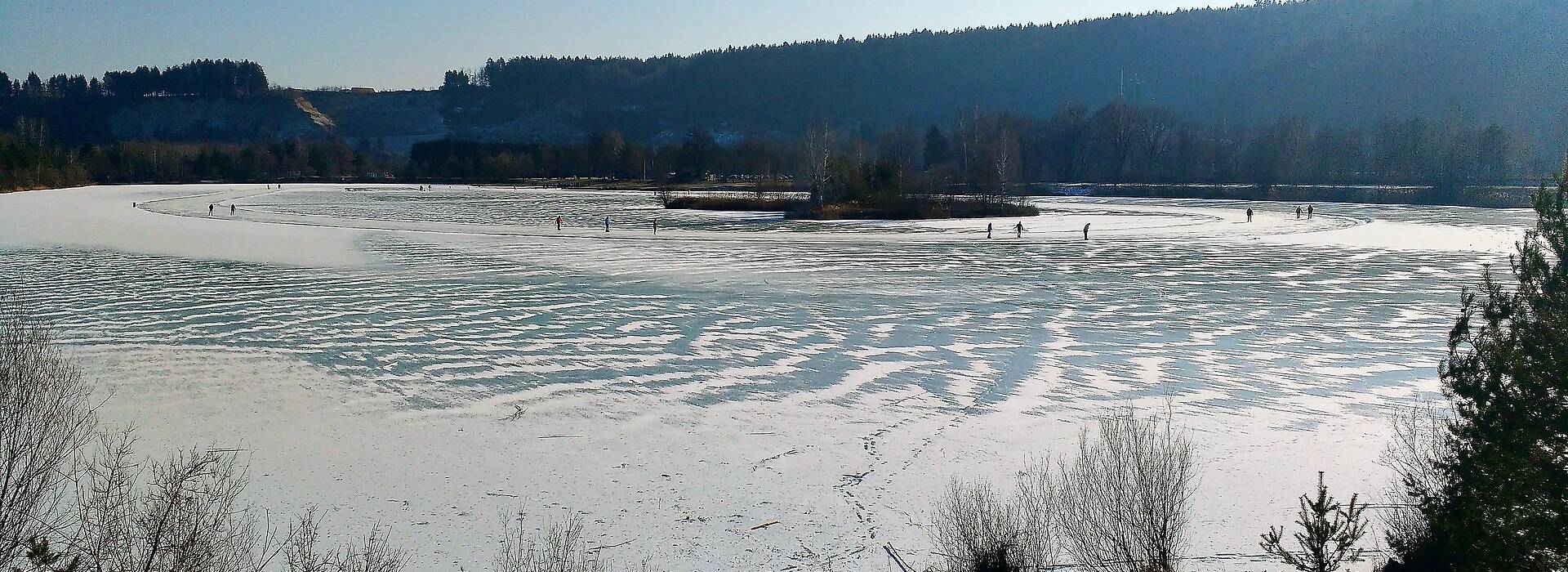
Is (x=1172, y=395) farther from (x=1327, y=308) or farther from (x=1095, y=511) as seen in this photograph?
(x=1327, y=308)

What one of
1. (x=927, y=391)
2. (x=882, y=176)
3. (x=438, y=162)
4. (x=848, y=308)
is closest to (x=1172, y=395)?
(x=927, y=391)

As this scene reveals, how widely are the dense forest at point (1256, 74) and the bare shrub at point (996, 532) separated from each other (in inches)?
4207

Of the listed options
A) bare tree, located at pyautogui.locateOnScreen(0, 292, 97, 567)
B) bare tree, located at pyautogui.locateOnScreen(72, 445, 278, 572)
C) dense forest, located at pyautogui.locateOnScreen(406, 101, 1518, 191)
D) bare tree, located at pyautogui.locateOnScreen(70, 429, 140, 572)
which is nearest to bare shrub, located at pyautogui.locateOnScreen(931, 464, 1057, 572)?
bare tree, located at pyautogui.locateOnScreen(72, 445, 278, 572)

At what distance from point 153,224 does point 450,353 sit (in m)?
35.2

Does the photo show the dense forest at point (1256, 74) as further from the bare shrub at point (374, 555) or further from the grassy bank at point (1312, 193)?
the bare shrub at point (374, 555)

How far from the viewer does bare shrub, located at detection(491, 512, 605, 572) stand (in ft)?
22.8

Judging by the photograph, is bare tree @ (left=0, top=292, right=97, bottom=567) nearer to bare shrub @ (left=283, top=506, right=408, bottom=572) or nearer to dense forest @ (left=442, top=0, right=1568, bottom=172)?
bare shrub @ (left=283, top=506, right=408, bottom=572)

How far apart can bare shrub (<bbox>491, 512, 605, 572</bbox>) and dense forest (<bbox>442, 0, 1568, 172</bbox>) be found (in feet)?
358

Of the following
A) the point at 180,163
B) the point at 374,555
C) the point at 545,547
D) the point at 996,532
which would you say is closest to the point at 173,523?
the point at 374,555

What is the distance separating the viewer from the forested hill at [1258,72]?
130625mm

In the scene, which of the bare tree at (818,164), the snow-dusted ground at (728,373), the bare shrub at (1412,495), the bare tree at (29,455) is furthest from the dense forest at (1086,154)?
the bare tree at (29,455)

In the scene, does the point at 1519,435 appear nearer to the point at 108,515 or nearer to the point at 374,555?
the point at 374,555

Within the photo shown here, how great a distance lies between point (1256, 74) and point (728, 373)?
163m

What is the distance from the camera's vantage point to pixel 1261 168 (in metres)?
91.3
